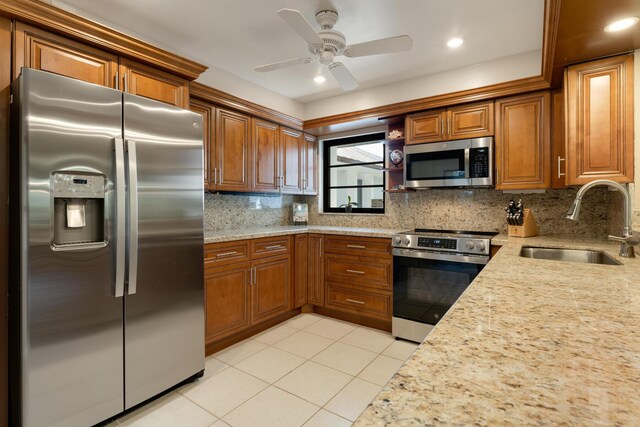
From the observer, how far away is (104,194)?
5.74 feet

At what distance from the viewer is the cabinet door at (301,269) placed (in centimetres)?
346

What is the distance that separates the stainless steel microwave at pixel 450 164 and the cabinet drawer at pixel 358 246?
66cm

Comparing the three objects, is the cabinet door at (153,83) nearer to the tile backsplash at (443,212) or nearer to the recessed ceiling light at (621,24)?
the tile backsplash at (443,212)

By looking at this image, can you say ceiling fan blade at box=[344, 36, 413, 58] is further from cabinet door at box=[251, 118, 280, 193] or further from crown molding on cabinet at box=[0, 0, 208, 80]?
cabinet door at box=[251, 118, 280, 193]

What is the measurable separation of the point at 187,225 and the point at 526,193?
116 inches

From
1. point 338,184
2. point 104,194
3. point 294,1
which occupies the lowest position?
point 104,194

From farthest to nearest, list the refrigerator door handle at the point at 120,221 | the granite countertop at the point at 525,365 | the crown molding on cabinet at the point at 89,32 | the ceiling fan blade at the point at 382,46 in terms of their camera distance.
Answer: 1. the ceiling fan blade at the point at 382,46
2. the refrigerator door handle at the point at 120,221
3. the crown molding on cabinet at the point at 89,32
4. the granite countertop at the point at 525,365

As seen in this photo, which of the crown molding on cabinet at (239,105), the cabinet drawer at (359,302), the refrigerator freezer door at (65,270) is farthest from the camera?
the cabinet drawer at (359,302)

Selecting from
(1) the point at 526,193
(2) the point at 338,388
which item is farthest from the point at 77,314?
(1) the point at 526,193

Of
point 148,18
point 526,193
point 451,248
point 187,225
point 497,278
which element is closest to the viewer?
point 497,278

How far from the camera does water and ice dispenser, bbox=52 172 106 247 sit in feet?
5.33

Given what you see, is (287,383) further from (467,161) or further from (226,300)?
(467,161)

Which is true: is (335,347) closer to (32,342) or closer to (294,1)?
(32,342)

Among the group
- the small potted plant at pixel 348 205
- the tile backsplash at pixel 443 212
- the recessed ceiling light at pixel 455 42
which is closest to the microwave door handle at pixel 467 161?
the tile backsplash at pixel 443 212
